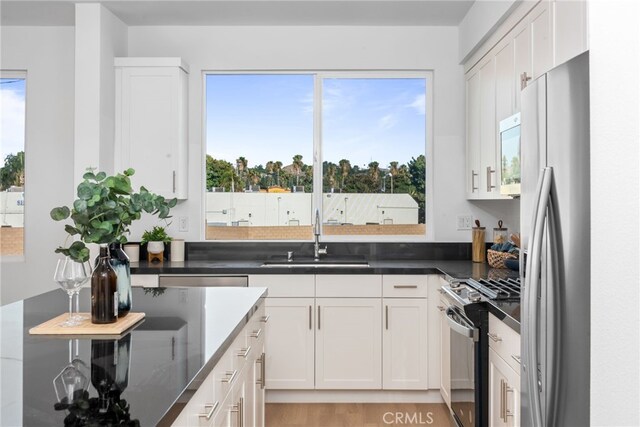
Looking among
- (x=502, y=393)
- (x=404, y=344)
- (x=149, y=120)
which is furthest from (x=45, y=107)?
(x=502, y=393)

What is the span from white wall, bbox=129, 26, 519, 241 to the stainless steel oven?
4.56 feet

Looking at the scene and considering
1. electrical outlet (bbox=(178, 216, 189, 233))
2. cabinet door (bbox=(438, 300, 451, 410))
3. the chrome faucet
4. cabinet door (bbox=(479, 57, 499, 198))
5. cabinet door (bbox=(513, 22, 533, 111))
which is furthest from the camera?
electrical outlet (bbox=(178, 216, 189, 233))

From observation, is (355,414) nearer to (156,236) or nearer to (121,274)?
(156,236)

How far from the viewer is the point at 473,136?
3658 mm

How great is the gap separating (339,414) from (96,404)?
2.50m

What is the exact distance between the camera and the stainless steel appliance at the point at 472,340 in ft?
7.50

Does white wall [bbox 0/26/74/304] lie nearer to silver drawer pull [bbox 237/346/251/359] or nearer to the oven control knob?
silver drawer pull [bbox 237/346/251/359]

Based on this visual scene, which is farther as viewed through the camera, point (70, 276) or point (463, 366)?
point (463, 366)

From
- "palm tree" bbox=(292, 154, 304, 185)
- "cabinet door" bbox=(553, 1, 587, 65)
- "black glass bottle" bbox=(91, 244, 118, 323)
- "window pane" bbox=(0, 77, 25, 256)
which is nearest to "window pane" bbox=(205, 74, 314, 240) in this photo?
"palm tree" bbox=(292, 154, 304, 185)

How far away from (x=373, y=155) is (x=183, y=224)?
1580 mm

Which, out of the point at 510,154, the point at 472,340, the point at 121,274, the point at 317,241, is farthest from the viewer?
the point at 317,241

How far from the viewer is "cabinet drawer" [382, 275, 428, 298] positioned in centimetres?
336

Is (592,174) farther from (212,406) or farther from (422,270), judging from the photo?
(422,270)

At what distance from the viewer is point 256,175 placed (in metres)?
4.05
